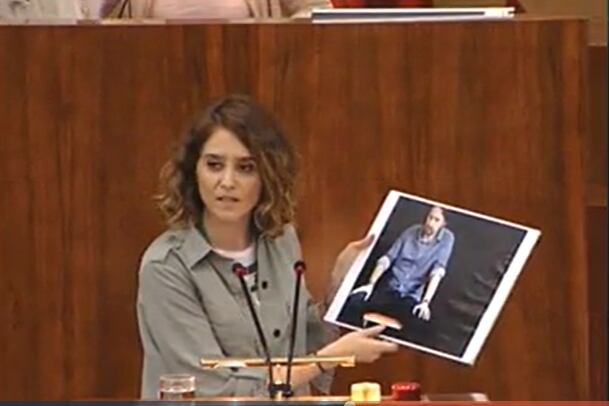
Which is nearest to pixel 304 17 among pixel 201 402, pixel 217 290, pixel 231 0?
pixel 231 0

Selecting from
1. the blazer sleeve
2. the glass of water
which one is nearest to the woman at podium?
the blazer sleeve

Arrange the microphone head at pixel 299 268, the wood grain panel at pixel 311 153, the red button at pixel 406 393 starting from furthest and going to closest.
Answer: the wood grain panel at pixel 311 153 → the microphone head at pixel 299 268 → the red button at pixel 406 393

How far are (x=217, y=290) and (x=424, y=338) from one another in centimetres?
29

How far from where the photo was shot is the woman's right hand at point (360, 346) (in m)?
2.29

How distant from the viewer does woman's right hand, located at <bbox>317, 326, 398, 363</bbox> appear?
7.50ft

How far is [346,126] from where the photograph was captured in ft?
8.52

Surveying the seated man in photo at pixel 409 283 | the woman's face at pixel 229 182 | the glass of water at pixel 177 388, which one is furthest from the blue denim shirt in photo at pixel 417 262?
the glass of water at pixel 177 388

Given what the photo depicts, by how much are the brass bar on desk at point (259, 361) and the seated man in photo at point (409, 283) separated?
0.27ft

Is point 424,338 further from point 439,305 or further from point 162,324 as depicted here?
point 162,324

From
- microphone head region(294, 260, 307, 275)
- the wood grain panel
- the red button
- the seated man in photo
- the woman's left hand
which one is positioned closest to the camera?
the red button

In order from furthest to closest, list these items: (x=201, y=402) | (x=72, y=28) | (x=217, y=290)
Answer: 1. (x=72, y=28)
2. (x=217, y=290)
3. (x=201, y=402)

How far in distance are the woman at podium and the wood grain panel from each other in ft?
0.62

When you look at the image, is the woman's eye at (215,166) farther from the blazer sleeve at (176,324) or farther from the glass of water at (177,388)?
the glass of water at (177,388)

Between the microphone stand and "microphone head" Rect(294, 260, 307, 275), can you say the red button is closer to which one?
the microphone stand
